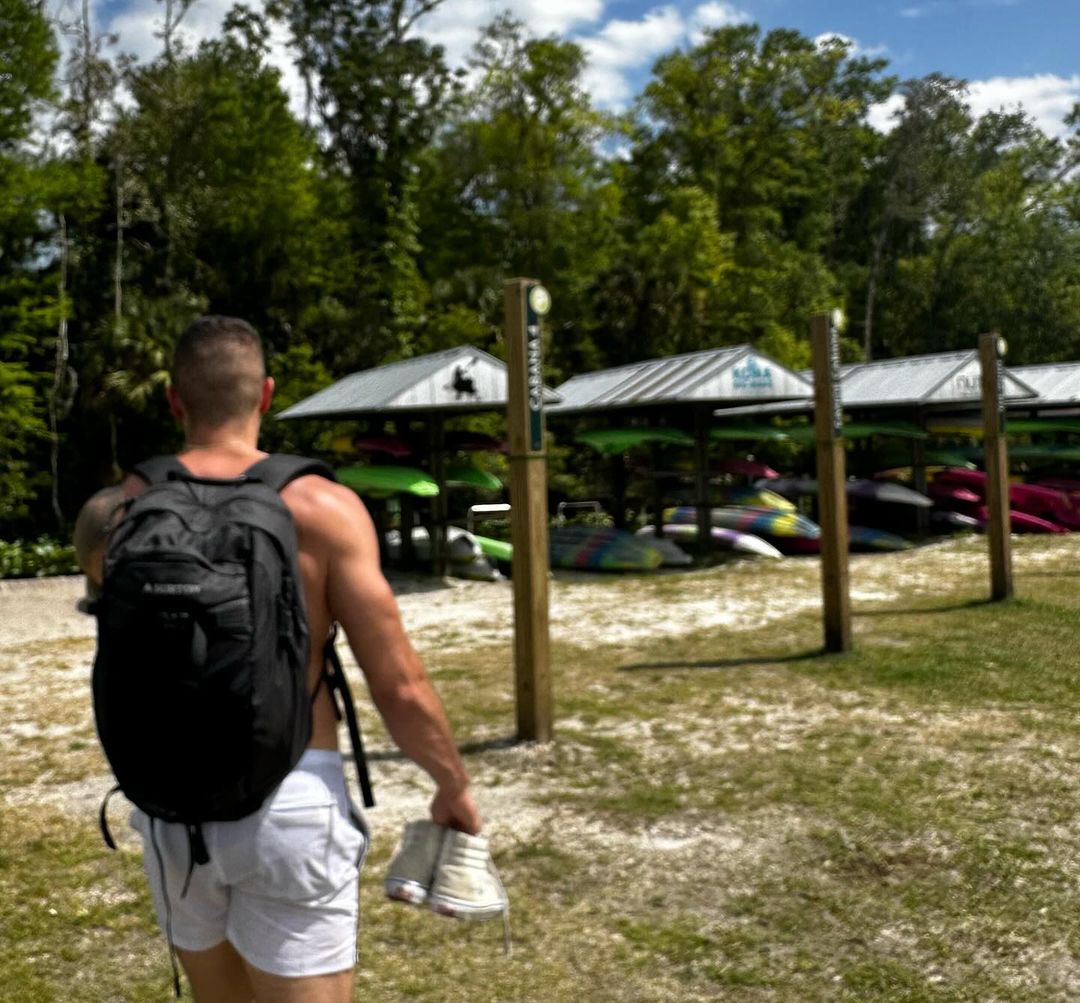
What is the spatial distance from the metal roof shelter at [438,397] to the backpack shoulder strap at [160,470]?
1347cm

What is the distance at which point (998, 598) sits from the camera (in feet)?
40.6

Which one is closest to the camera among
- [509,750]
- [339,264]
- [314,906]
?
[314,906]

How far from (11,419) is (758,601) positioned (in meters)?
14.5

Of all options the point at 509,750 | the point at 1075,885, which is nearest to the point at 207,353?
the point at 1075,885

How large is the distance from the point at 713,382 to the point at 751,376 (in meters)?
0.74

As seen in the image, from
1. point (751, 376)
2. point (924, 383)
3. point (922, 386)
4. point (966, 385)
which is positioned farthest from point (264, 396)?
point (966, 385)

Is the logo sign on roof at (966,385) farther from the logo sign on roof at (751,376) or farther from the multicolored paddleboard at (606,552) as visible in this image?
the multicolored paddleboard at (606,552)

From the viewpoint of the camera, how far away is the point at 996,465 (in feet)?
40.0

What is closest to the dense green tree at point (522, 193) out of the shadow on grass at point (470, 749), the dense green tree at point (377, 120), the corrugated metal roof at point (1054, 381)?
the dense green tree at point (377, 120)

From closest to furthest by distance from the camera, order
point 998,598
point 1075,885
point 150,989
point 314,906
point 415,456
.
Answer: point 314,906, point 150,989, point 1075,885, point 998,598, point 415,456

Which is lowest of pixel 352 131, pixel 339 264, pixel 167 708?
pixel 167 708

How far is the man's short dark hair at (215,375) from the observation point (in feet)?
8.25

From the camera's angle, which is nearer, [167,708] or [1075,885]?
[167,708]

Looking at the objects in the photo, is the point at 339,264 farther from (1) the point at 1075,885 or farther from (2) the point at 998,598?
(1) the point at 1075,885
